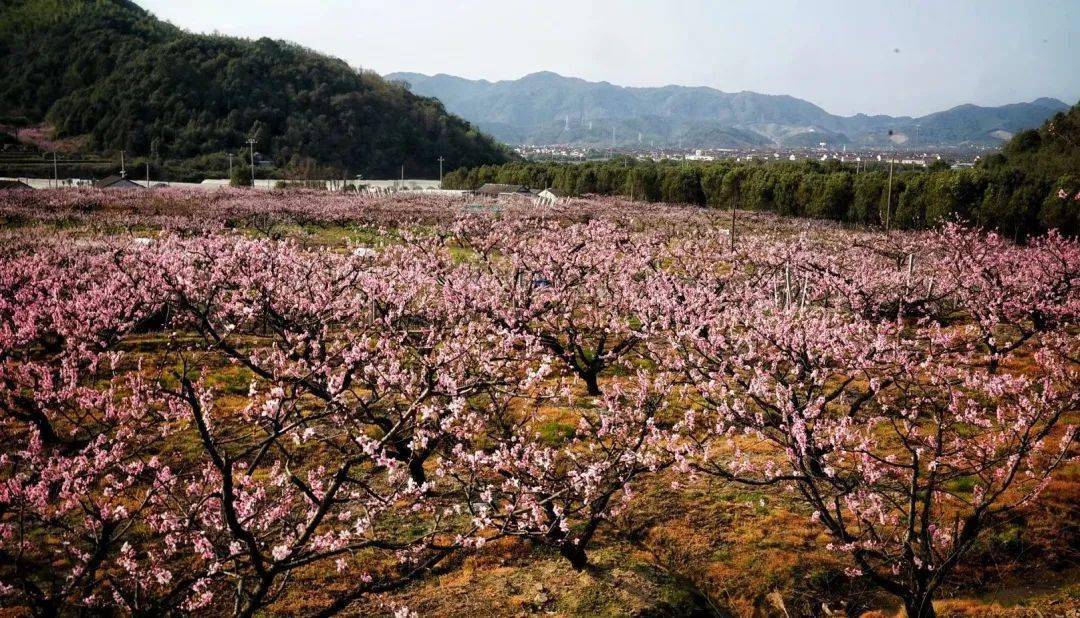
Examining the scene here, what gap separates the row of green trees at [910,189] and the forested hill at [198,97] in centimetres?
5592

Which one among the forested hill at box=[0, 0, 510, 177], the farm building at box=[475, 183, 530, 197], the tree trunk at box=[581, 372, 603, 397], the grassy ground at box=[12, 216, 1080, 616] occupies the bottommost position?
the grassy ground at box=[12, 216, 1080, 616]

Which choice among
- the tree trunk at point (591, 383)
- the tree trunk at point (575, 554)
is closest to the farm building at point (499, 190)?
the tree trunk at point (591, 383)

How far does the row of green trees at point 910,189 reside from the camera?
143 feet

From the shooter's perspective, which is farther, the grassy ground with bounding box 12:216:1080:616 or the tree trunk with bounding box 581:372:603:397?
the tree trunk with bounding box 581:372:603:397

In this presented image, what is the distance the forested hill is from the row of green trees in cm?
5592

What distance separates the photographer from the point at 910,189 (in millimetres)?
49625

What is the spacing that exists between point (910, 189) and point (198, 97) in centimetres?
10723

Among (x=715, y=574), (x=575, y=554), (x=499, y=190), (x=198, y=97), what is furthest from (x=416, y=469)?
(x=198, y=97)

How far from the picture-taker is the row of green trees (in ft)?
143

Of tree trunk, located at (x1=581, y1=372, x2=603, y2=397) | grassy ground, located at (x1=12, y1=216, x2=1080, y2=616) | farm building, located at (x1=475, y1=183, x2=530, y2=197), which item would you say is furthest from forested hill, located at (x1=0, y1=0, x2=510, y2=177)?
grassy ground, located at (x1=12, y1=216, x2=1080, y2=616)

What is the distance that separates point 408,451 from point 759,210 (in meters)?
60.4

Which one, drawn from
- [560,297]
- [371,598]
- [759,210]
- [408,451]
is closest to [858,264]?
[560,297]

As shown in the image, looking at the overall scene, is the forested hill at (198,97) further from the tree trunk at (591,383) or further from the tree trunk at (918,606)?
the tree trunk at (918,606)

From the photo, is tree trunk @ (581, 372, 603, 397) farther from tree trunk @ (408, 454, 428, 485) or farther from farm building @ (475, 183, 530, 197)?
farm building @ (475, 183, 530, 197)
